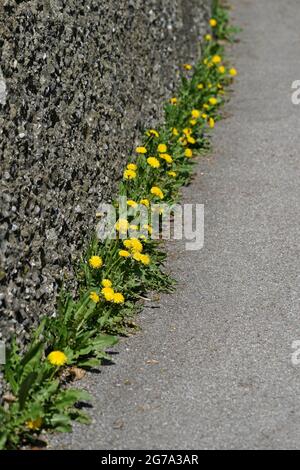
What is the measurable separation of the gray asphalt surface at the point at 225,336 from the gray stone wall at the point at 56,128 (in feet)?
2.03

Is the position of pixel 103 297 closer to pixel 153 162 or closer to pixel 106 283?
pixel 106 283

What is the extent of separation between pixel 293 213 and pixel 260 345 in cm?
196

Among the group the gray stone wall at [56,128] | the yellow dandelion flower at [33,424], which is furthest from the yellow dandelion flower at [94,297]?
the yellow dandelion flower at [33,424]

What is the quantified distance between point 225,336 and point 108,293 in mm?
707

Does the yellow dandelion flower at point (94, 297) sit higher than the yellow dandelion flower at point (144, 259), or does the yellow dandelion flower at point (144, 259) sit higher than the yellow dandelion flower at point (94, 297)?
the yellow dandelion flower at point (144, 259)

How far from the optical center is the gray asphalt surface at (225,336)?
4117 mm

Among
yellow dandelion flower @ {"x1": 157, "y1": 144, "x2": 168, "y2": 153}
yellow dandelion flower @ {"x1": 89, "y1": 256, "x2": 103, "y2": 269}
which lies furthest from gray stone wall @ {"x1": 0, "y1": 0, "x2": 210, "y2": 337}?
yellow dandelion flower @ {"x1": 157, "y1": 144, "x2": 168, "y2": 153}

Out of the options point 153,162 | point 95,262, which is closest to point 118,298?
point 95,262

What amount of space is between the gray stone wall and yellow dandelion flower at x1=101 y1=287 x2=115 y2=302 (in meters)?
0.26

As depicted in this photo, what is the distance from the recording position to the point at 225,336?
493cm

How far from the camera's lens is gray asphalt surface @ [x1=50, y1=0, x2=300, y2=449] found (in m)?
4.12

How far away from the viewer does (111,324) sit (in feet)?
15.9

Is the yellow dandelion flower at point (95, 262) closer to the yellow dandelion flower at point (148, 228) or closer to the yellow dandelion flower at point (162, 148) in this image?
the yellow dandelion flower at point (148, 228)

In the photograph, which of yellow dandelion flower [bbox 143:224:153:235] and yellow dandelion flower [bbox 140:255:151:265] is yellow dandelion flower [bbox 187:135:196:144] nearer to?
yellow dandelion flower [bbox 143:224:153:235]
